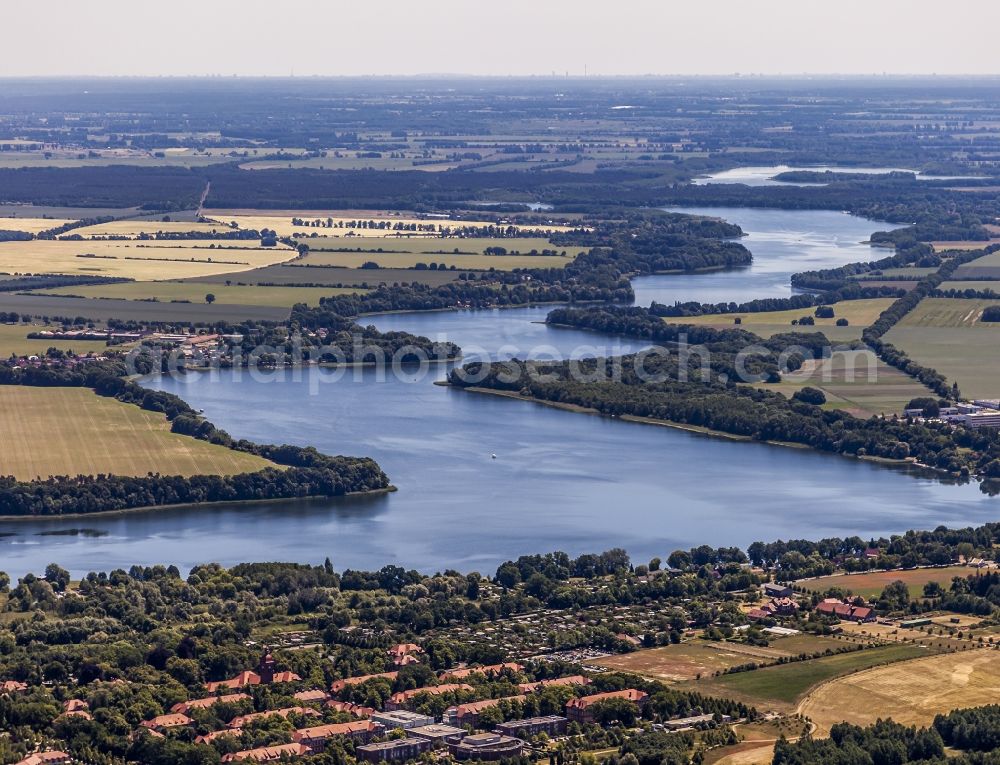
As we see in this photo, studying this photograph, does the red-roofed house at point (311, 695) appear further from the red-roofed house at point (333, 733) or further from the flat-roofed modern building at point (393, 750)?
the flat-roofed modern building at point (393, 750)

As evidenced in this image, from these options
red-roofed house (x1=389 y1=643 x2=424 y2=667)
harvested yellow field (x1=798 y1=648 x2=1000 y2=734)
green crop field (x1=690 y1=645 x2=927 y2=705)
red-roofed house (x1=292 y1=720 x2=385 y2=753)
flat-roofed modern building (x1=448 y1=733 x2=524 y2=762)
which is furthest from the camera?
red-roofed house (x1=389 y1=643 x2=424 y2=667)

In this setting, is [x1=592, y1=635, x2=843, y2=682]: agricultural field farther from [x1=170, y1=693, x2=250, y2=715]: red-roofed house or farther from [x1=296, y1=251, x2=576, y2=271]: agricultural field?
[x1=296, y1=251, x2=576, y2=271]: agricultural field

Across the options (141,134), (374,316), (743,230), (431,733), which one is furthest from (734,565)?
(141,134)

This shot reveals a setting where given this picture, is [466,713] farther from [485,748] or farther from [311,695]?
[311,695]

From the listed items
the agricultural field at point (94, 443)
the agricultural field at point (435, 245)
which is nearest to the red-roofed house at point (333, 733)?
the agricultural field at point (94, 443)

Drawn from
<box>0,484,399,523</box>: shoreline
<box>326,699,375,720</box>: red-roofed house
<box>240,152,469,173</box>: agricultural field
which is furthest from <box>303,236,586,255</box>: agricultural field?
<box>326,699,375,720</box>: red-roofed house
